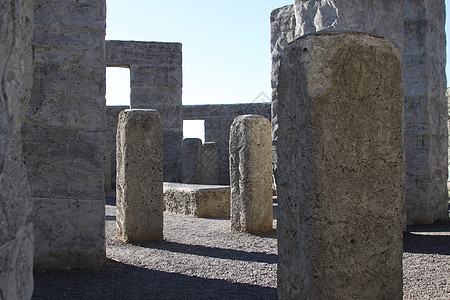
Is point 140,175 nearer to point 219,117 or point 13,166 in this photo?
point 13,166

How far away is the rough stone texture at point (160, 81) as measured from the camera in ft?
39.8

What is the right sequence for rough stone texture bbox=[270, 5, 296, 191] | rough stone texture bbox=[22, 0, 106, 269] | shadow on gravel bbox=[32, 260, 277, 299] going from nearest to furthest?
shadow on gravel bbox=[32, 260, 277, 299], rough stone texture bbox=[22, 0, 106, 269], rough stone texture bbox=[270, 5, 296, 191]

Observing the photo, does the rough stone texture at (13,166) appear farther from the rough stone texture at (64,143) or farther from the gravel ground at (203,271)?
the rough stone texture at (64,143)

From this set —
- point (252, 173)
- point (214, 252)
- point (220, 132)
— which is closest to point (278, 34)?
point (252, 173)

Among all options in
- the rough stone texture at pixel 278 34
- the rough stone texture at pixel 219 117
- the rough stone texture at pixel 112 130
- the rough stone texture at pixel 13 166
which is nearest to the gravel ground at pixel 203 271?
the rough stone texture at pixel 13 166

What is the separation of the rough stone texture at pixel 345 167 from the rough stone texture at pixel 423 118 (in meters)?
4.63

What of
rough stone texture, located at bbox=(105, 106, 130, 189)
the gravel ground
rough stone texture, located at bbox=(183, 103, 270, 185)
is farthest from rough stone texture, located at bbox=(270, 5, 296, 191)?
rough stone texture, located at bbox=(105, 106, 130, 189)

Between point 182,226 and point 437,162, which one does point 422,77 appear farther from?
point 182,226

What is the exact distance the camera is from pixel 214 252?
16.6ft

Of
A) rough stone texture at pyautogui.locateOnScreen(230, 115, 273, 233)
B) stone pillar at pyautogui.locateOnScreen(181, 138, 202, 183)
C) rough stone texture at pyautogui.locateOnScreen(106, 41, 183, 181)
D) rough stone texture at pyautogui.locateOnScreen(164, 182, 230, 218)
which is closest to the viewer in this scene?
rough stone texture at pyautogui.locateOnScreen(230, 115, 273, 233)

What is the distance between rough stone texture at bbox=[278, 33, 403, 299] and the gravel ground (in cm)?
130

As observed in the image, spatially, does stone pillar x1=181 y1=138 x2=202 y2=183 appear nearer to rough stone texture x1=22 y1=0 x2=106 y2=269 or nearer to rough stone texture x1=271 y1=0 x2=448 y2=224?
rough stone texture x1=271 y1=0 x2=448 y2=224

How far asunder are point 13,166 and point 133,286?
2.75 m

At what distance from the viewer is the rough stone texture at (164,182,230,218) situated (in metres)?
8.12
